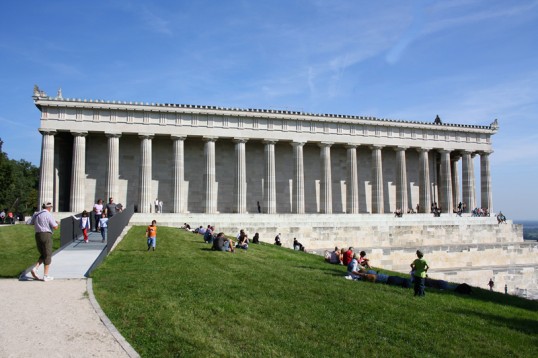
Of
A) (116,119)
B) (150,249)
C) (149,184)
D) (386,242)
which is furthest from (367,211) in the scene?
(150,249)

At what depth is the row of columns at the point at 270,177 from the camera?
4659 cm

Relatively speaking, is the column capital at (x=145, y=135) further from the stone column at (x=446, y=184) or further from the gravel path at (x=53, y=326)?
the stone column at (x=446, y=184)

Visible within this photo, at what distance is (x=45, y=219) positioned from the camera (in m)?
16.3

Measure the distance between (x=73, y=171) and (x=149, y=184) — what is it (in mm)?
7416

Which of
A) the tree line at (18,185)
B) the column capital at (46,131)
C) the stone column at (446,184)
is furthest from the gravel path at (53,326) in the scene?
the tree line at (18,185)

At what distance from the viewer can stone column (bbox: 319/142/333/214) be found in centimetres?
5300

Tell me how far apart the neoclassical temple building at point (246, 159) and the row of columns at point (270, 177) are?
0.11m

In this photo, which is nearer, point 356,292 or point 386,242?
point 356,292

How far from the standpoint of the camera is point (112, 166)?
4722cm

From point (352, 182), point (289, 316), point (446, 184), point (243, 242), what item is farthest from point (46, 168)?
point (446, 184)

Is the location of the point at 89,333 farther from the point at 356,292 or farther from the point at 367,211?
the point at 367,211

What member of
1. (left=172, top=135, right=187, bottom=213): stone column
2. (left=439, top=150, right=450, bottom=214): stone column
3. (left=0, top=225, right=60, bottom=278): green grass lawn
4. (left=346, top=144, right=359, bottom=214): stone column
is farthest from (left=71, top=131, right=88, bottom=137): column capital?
(left=439, top=150, right=450, bottom=214): stone column

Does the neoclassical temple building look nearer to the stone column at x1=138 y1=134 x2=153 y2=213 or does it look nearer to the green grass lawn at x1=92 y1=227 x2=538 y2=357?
→ the stone column at x1=138 y1=134 x2=153 y2=213

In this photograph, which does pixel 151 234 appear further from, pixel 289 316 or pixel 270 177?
pixel 270 177
